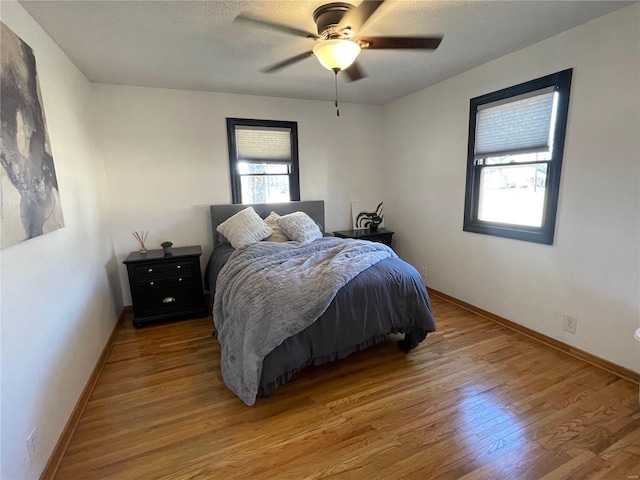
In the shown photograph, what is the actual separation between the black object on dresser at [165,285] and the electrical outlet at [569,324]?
3405mm

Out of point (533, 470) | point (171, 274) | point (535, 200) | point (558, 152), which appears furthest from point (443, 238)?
point (171, 274)

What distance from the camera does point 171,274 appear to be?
3283 millimetres

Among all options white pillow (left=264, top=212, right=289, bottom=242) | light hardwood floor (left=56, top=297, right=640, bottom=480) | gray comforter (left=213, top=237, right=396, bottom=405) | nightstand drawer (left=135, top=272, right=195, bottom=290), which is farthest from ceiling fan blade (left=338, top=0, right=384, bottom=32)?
nightstand drawer (left=135, top=272, right=195, bottom=290)

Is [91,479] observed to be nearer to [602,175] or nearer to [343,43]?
[343,43]

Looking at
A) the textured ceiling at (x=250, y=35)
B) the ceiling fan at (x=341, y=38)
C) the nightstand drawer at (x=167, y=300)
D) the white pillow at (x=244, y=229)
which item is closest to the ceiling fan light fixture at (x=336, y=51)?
the ceiling fan at (x=341, y=38)

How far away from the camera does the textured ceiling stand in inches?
77.0

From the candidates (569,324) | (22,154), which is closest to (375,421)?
(569,324)

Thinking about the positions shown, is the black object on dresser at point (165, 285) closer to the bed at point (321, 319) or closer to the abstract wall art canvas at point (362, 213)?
the bed at point (321, 319)

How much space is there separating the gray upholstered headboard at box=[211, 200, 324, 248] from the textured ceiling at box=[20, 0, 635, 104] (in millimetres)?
1368

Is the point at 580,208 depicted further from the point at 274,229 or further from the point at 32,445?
the point at 32,445

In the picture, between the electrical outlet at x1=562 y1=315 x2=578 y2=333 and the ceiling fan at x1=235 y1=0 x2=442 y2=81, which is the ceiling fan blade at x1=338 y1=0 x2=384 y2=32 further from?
the electrical outlet at x1=562 y1=315 x2=578 y2=333

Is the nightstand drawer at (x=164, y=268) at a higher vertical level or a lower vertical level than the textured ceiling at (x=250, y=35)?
lower

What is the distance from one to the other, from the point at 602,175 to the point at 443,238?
1661mm

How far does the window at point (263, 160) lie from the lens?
386 cm
